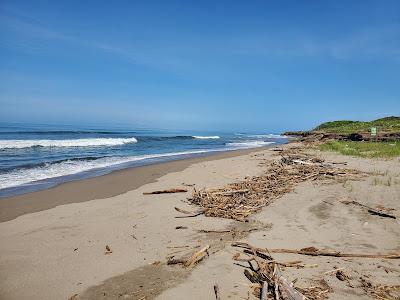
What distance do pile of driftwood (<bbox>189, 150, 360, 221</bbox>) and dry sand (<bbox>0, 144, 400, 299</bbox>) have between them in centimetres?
33

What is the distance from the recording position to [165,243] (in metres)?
6.11

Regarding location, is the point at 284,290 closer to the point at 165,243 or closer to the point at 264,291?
the point at 264,291

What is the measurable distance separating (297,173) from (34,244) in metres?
8.97

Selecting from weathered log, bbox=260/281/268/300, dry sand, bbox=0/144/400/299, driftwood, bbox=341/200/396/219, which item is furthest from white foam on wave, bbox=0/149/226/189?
driftwood, bbox=341/200/396/219

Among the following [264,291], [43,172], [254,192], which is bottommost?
[43,172]

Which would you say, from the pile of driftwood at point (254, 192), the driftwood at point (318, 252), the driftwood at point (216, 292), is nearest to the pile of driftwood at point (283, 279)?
the driftwood at point (318, 252)

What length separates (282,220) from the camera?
7332 millimetres

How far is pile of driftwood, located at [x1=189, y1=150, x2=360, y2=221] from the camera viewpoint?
7952mm

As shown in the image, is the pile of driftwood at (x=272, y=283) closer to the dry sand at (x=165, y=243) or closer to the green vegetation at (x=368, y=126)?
the dry sand at (x=165, y=243)

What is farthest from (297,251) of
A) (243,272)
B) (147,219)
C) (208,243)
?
(147,219)

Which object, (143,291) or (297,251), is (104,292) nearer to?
(143,291)

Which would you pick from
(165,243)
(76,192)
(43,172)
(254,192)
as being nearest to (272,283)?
(165,243)

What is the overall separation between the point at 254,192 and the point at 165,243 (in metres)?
4.07

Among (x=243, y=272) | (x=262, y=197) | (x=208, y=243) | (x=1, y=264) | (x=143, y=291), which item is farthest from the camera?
(x=262, y=197)
